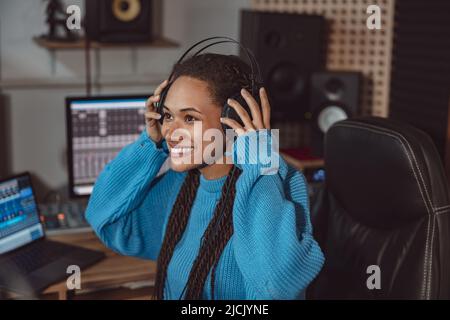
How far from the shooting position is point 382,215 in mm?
1508

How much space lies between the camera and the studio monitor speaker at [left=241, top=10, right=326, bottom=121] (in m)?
2.42

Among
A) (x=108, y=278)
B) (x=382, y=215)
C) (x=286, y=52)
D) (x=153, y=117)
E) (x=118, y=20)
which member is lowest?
(x=108, y=278)

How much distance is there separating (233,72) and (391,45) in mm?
1419

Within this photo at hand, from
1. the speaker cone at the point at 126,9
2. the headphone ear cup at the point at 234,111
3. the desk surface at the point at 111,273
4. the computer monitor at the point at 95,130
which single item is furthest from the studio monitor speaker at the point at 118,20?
the headphone ear cup at the point at 234,111

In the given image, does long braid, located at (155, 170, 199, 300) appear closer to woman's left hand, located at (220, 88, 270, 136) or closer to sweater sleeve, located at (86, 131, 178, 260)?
sweater sleeve, located at (86, 131, 178, 260)

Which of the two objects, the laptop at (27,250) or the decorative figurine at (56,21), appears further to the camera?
the decorative figurine at (56,21)

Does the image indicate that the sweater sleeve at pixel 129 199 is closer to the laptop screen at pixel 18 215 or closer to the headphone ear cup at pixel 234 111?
the headphone ear cup at pixel 234 111

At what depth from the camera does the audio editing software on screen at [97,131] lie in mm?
2154

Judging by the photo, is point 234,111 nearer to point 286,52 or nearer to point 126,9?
point 126,9

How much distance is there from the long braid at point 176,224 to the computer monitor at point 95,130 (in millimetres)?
745

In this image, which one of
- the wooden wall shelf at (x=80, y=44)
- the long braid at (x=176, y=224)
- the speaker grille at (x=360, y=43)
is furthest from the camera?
the speaker grille at (x=360, y=43)

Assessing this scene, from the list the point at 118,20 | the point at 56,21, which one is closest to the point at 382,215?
the point at 118,20

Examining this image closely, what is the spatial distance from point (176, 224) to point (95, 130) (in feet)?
2.63

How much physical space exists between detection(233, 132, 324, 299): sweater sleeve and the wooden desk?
1.96ft
